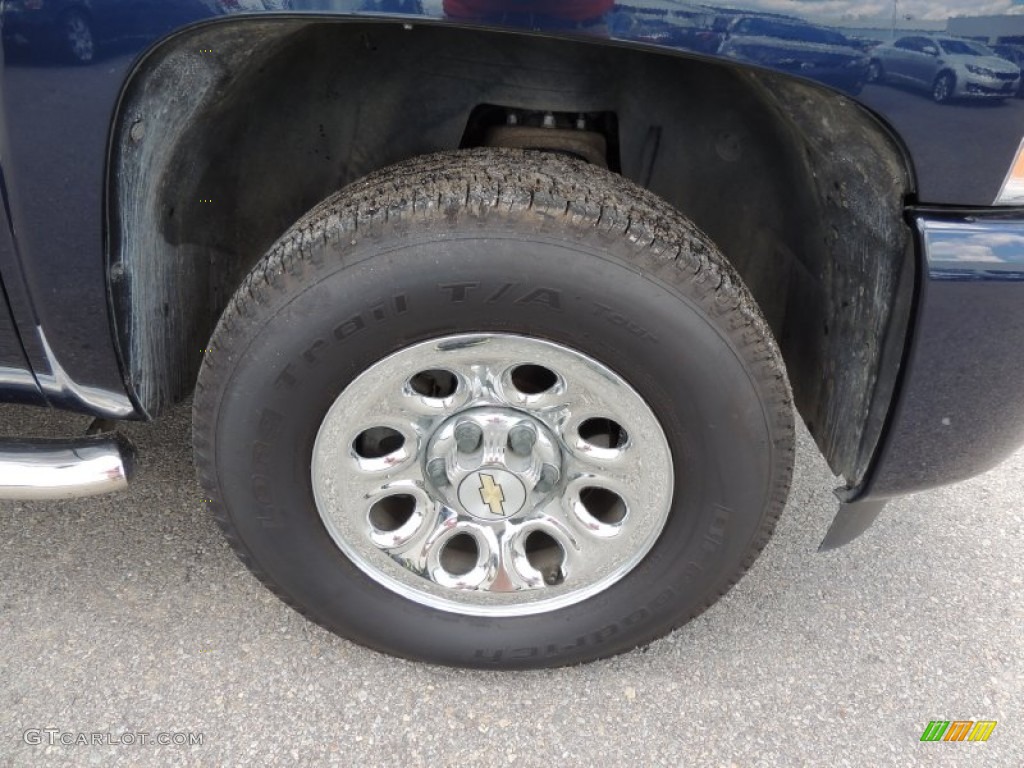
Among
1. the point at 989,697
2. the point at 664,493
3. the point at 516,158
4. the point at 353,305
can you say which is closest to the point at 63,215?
the point at 353,305

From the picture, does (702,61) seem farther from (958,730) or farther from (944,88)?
(958,730)

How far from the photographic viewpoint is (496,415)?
175 centimetres

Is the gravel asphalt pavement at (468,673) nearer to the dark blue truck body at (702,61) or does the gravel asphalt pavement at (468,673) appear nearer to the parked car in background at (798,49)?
the dark blue truck body at (702,61)

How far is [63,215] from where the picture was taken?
1508 millimetres

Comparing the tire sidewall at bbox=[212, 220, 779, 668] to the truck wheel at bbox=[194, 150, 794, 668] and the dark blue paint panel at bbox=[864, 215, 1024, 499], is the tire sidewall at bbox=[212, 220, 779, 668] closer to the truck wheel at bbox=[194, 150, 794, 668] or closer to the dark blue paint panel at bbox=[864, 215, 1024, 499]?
the truck wheel at bbox=[194, 150, 794, 668]

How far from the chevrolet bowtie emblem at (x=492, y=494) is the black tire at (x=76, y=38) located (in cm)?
105

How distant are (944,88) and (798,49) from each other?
0.24 metres

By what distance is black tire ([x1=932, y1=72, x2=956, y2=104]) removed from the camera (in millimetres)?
1350

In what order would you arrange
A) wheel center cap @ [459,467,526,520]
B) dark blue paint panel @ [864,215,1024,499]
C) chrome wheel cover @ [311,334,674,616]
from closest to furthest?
dark blue paint panel @ [864,215,1024,499] → chrome wheel cover @ [311,334,674,616] → wheel center cap @ [459,467,526,520]

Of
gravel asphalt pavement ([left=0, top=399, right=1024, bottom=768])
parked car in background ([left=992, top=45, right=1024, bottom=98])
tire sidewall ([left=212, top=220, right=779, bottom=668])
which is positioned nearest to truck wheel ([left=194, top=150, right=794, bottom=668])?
tire sidewall ([left=212, top=220, right=779, bottom=668])

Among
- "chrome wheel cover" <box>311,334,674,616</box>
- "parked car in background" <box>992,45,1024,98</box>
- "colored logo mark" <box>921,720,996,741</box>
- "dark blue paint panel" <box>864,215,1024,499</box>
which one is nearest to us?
"parked car in background" <box>992,45,1024,98</box>

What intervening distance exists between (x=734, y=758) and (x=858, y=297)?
102 centimetres

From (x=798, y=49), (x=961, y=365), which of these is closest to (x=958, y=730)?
(x=961, y=365)

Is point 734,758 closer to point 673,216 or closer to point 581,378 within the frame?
point 581,378
